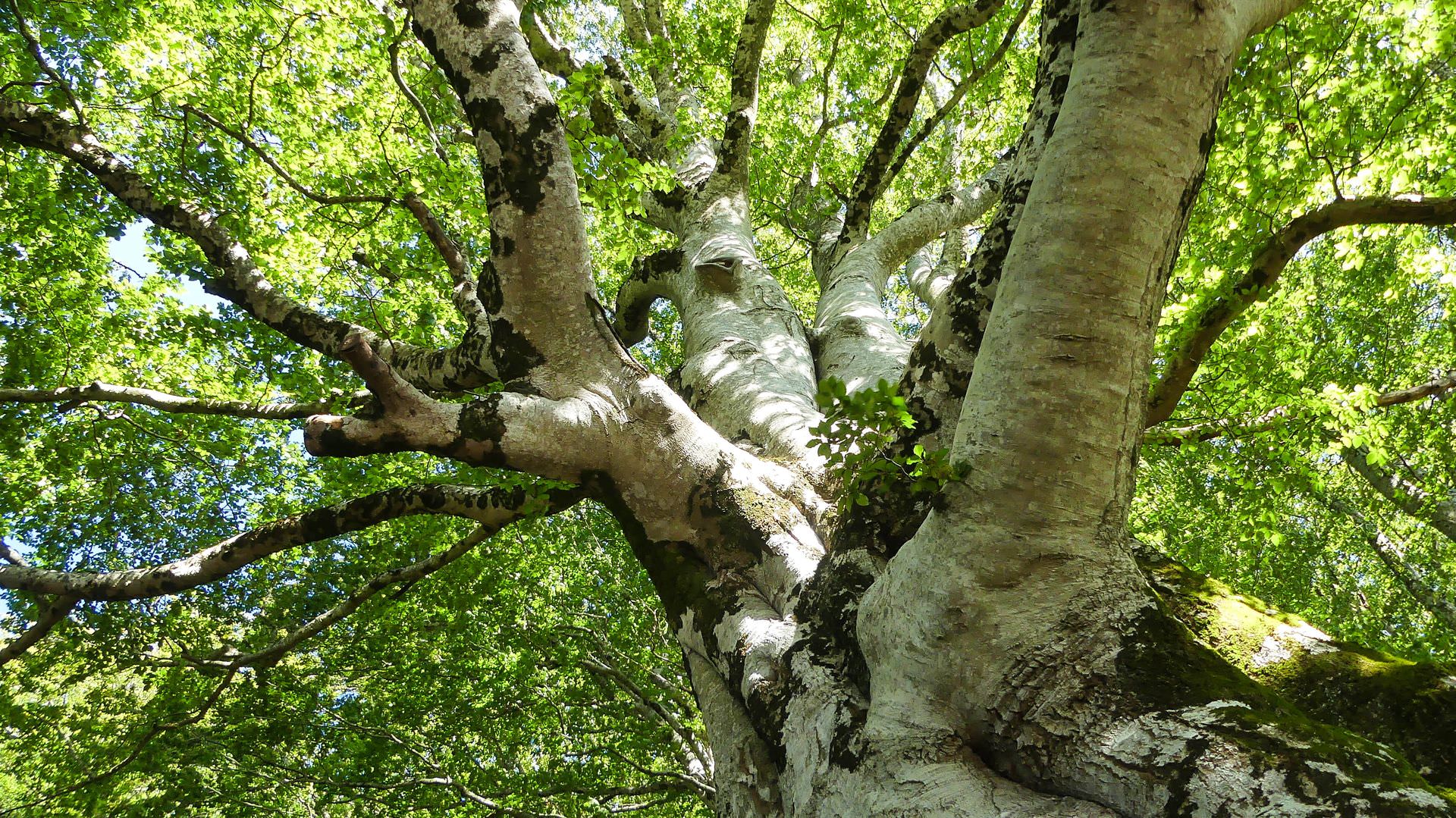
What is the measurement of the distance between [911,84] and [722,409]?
3176mm

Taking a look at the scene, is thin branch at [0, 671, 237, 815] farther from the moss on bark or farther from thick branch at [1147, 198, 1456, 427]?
thick branch at [1147, 198, 1456, 427]

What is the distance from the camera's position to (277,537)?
121 inches

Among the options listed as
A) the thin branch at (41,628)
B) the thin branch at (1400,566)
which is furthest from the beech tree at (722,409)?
the thin branch at (41,628)

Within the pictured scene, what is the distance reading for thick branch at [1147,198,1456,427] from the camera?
3.03 metres

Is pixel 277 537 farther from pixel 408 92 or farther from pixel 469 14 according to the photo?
pixel 408 92

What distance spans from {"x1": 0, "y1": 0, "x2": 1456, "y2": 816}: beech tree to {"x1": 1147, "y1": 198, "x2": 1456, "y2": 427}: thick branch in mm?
21

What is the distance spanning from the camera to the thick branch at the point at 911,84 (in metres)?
5.17

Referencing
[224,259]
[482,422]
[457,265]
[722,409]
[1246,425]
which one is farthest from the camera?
[1246,425]

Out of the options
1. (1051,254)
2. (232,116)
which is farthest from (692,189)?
(1051,254)

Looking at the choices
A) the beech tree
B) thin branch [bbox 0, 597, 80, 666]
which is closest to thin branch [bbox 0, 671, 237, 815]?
the beech tree

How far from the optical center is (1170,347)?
13.9 feet

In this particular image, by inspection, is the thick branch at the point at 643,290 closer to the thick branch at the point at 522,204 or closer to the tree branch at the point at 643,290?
the tree branch at the point at 643,290

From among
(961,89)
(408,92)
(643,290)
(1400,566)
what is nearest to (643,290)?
(643,290)

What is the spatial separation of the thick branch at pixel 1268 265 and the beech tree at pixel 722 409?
21 millimetres
